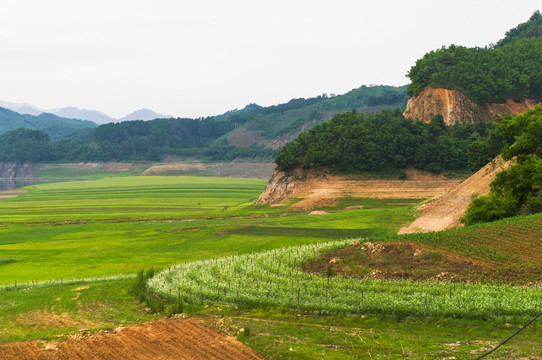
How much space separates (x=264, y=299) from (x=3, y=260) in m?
36.8

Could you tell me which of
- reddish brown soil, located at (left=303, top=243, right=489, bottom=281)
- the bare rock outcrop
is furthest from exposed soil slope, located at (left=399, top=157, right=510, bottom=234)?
the bare rock outcrop

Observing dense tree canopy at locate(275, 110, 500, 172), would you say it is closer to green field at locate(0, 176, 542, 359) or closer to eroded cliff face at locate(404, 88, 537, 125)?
eroded cliff face at locate(404, 88, 537, 125)

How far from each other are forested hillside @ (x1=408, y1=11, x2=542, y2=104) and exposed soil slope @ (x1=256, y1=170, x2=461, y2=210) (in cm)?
3270

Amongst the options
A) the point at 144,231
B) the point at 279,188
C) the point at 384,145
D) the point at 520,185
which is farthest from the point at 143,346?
the point at 384,145

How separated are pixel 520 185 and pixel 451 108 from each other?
7145 cm

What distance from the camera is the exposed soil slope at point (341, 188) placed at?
3784 inches

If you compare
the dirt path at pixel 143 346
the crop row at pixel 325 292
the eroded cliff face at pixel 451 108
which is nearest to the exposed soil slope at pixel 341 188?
the eroded cliff face at pixel 451 108

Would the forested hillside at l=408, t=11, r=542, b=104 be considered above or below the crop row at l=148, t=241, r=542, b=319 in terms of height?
above

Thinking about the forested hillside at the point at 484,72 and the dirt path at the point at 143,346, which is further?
the forested hillside at the point at 484,72

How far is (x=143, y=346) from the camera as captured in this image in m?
23.0

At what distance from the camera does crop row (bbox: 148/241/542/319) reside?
84.0ft

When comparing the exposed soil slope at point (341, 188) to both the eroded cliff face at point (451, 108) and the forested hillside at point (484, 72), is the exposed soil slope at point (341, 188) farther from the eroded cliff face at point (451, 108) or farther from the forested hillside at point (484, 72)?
the forested hillside at point (484, 72)

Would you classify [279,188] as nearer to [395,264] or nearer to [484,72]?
[484,72]

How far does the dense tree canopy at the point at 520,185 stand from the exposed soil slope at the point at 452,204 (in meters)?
7.75
